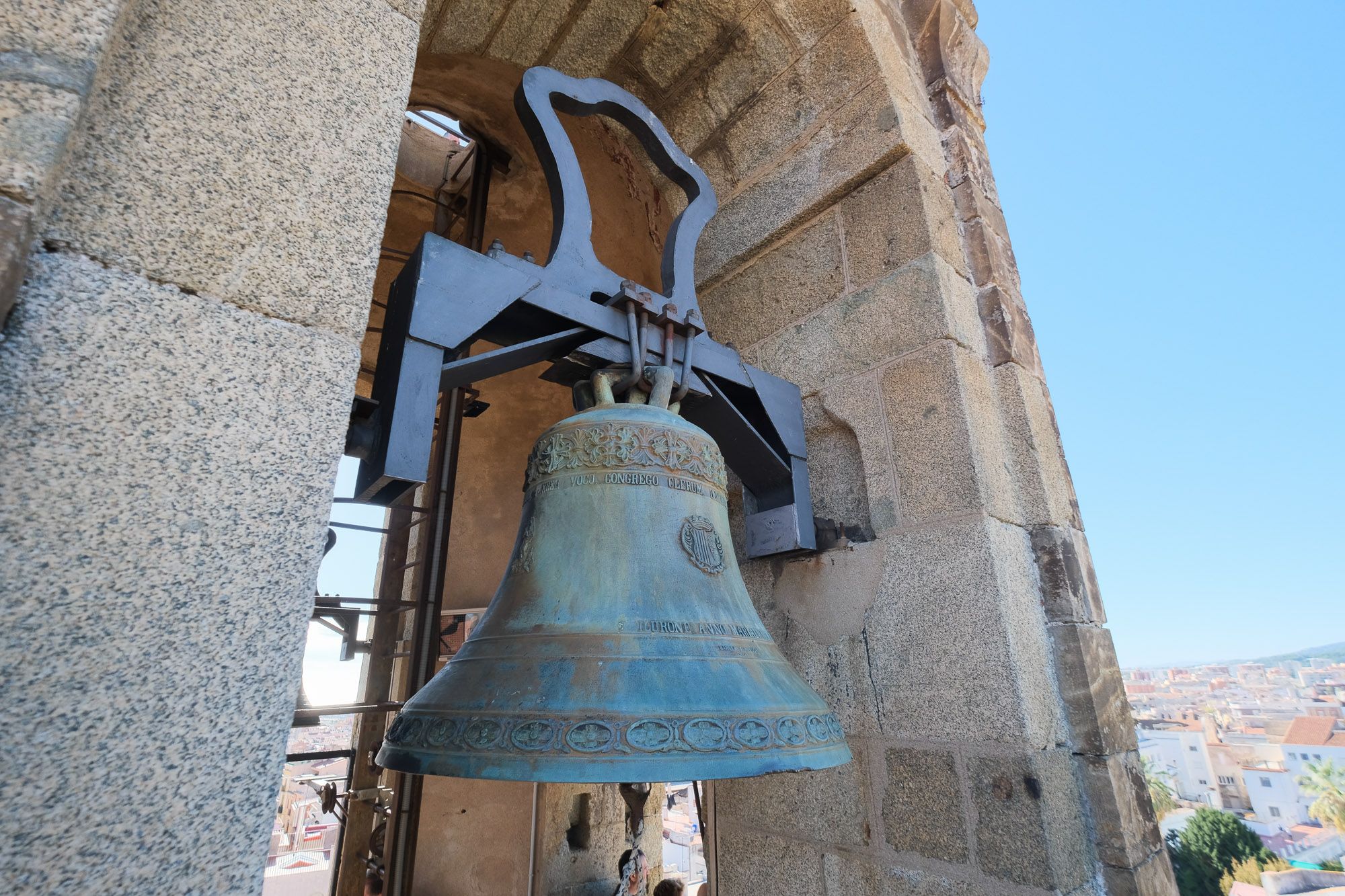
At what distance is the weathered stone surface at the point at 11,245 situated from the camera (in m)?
0.54

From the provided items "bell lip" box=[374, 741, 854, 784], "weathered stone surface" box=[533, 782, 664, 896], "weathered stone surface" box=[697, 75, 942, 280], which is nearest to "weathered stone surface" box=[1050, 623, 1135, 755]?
"bell lip" box=[374, 741, 854, 784]

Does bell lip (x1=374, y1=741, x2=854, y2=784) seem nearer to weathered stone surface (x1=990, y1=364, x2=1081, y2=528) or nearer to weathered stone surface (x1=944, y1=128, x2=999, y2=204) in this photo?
weathered stone surface (x1=990, y1=364, x2=1081, y2=528)

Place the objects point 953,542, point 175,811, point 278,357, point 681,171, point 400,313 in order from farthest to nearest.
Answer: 1. point 681,171
2. point 953,542
3. point 400,313
4. point 278,357
5. point 175,811

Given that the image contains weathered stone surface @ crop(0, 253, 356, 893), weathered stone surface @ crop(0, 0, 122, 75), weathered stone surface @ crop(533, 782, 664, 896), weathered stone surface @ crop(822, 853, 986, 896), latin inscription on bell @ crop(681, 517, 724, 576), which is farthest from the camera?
weathered stone surface @ crop(533, 782, 664, 896)

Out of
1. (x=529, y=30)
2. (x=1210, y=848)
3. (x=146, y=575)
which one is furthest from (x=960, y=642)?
(x=1210, y=848)

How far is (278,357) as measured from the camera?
27.2 inches

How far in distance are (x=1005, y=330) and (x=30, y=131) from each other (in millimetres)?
1736

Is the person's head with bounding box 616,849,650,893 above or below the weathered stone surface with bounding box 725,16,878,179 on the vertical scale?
below

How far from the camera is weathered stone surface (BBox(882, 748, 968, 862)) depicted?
127 centimetres

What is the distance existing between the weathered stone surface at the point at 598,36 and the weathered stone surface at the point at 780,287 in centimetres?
51

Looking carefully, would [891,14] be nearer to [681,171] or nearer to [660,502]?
[681,171]

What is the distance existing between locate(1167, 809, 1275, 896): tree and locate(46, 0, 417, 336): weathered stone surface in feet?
28.5

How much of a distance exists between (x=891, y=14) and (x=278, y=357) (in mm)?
2103

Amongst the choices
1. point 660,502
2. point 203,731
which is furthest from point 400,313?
point 203,731
